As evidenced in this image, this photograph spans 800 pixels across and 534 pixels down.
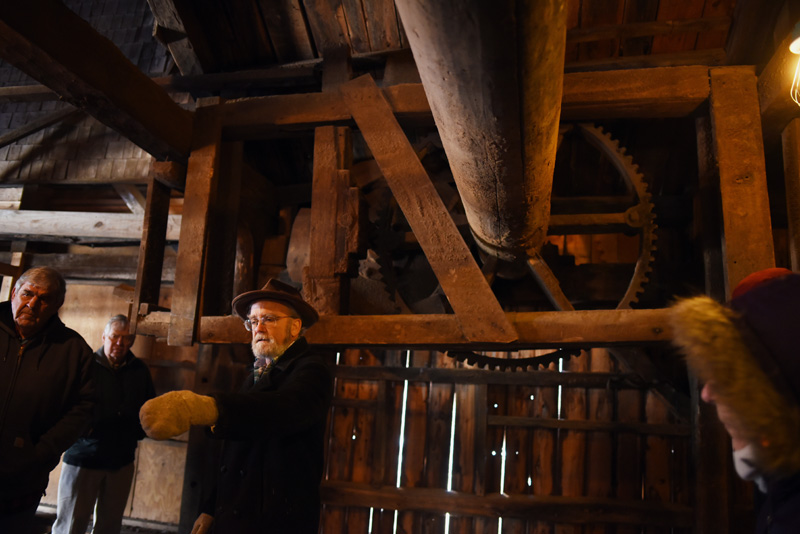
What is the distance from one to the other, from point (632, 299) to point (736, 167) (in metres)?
0.88

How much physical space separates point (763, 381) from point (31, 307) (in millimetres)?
2778

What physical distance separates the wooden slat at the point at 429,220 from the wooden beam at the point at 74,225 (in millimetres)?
2755

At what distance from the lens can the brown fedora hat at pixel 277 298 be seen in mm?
2385

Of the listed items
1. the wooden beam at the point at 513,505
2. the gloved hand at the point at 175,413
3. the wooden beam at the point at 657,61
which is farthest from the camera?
the wooden beam at the point at 513,505

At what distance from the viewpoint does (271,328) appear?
7.67 ft

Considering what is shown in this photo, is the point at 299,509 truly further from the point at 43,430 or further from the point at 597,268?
the point at 597,268

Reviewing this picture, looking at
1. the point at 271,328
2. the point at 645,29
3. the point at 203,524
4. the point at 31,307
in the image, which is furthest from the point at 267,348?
the point at 645,29

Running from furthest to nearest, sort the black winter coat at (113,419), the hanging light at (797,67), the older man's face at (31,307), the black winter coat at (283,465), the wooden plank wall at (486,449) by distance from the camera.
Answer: the wooden plank wall at (486,449) → the black winter coat at (113,419) → the older man's face at (31,307) → the hanging light at (797,67) → the black winter coat at (283,465)

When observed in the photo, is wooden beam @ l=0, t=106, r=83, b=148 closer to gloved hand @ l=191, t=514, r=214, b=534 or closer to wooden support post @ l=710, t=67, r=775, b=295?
gloved hand @ l=191, t=514, r=214, b=534

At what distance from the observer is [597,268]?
389 centimetres

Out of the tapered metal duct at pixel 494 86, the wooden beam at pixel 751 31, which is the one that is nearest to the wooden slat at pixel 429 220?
the tapered metal duct at pixel 494 86

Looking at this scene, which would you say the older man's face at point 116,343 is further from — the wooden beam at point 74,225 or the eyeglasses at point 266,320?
the eyeglasses at point 266,320

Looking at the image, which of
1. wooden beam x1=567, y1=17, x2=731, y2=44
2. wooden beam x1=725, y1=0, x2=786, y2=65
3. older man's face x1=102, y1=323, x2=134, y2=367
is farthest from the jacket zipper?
wooden beam x1=725, y1=0, x2=786, y2=65

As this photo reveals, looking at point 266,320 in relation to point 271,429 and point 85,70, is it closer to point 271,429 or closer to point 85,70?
point 271,429
